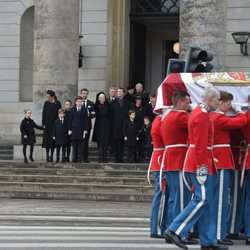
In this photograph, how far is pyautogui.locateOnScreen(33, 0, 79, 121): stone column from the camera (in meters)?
25.8

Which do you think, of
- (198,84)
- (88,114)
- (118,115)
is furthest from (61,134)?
(198,84)

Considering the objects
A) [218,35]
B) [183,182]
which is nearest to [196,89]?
[183,182]

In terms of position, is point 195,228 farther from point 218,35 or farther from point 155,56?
point 155,56

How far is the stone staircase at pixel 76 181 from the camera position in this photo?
65.8 ft

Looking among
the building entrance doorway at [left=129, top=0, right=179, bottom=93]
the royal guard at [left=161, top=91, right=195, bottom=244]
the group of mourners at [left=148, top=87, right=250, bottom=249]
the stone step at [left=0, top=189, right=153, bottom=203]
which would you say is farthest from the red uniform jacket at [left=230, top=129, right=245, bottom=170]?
the building entrance doorway at [left=129, top=0, right=179, bottom=93]

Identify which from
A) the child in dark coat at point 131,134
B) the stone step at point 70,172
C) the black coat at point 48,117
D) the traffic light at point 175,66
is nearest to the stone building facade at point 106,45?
the black coat at point 48,117

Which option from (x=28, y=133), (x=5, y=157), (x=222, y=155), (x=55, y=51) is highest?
(x=55, y=51)

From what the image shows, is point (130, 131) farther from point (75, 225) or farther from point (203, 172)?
point (203, 172)

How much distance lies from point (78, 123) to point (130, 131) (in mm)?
1333

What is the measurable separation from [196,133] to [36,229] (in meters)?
3.92

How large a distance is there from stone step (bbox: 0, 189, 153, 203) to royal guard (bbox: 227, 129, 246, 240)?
6.35m

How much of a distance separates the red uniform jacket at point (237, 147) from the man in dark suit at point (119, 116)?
1033cm

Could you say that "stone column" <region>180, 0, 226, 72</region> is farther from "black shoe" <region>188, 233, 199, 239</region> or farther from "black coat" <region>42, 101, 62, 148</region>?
"black shoe" <region>188, 233, 199, 239</region>

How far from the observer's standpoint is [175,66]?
14992 millimetres
